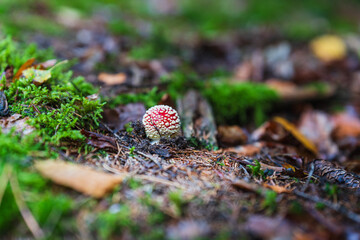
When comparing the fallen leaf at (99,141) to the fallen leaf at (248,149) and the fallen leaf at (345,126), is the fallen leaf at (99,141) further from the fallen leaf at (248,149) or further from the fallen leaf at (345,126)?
the fallen leaf at (345,126)

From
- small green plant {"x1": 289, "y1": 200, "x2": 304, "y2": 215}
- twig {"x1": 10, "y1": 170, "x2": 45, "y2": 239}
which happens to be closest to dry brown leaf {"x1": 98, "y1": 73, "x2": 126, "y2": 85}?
twig {"x1": 10, "y1": 170, "x2": 45, "y2": 239}

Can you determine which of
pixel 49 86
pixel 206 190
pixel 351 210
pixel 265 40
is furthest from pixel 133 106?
pixel 265 40

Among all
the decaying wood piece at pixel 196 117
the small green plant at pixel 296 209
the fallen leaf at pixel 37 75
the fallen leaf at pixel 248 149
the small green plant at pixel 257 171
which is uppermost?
the fallen leaf at pixel 37 75

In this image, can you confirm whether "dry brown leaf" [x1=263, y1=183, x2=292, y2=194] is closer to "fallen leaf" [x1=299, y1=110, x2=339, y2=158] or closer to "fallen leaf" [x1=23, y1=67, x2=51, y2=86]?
"fallen leaf" [x1=299, y1=110, x2=339, y2=158]

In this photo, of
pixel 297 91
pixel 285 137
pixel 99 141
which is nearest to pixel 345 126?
pixel 297 91

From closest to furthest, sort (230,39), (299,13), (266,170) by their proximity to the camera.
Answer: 1. (266,170)
2. (230,39)
3. (299,13)

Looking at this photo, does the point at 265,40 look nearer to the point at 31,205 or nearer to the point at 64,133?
the point at 64,133

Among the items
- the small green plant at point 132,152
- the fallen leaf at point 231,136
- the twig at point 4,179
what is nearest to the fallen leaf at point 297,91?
the fallen leaf at point 231,136
